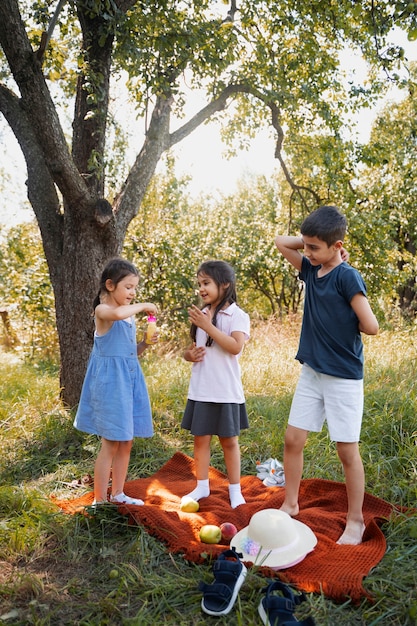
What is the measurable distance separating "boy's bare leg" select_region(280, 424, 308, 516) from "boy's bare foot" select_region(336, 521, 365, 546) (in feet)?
1.00

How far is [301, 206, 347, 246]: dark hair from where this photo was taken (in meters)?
2.62

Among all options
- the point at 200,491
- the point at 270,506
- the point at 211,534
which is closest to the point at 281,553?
the point at 211,534

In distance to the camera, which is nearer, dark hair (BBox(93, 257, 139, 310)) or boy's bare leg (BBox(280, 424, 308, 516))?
boy's bare leg (BBox(280, 424, 308, 516))

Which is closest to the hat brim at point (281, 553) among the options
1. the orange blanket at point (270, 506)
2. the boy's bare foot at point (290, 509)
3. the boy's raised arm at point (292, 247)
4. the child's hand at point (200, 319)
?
the orange blanket at point (270, 506)

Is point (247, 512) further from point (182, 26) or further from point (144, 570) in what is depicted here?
point (182, 26)

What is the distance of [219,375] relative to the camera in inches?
122

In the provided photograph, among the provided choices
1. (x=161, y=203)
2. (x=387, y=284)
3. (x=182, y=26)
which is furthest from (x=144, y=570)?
(x=161, y=203)

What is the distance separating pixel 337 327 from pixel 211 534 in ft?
3.84

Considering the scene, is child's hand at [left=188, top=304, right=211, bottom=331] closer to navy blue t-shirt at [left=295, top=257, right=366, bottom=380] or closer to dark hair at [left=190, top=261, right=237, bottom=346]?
dark hair at [left=190, top=261, right=237, bottom=346]

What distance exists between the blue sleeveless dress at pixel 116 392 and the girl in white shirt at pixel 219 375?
1.01ft

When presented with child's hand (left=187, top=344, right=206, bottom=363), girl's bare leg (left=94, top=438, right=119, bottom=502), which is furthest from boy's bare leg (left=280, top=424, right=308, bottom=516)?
girl's bare leg (left=94, top=438, right=119, bottom=502)

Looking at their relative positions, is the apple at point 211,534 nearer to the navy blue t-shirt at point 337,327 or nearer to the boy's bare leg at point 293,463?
the boy's bare leg at point 293,463

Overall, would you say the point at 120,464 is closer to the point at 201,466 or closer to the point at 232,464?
the point at 201,466

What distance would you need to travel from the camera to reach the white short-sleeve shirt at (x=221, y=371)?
3086 mm
